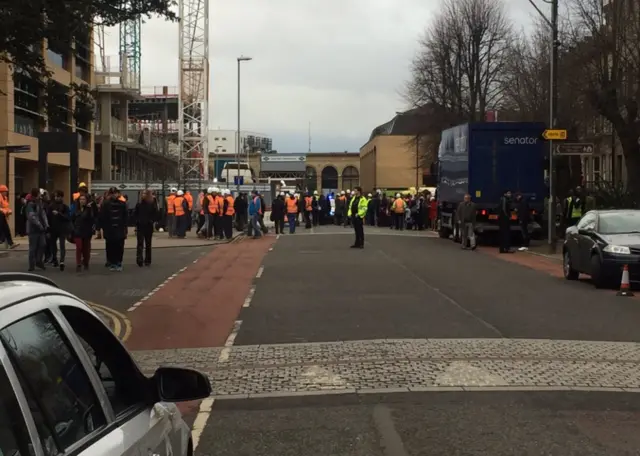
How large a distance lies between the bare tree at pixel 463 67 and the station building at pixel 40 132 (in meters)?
20.0

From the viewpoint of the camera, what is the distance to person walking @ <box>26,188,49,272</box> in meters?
17.2

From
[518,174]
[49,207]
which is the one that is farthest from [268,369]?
[518,174]

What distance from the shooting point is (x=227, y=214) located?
28984 millimetres

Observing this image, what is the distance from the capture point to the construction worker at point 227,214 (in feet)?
94.0

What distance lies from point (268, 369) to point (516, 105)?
3776 cm

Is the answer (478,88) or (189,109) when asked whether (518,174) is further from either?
(189,109)

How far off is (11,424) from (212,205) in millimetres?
26671

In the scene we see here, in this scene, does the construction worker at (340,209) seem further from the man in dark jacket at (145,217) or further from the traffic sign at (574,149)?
the man in dark jacket at (145,217)

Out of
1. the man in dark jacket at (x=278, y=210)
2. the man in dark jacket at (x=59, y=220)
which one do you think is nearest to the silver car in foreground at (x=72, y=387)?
the man in dark jacket at (x=59, y=220)

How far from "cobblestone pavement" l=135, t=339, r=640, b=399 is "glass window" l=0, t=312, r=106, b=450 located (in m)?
4.59

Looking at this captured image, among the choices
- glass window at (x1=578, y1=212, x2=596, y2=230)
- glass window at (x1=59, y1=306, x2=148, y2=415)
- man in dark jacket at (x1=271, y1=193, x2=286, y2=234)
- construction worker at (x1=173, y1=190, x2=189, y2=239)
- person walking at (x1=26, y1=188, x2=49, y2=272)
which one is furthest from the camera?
man in dark jacket at (x1=271, y1=193, x2=286, y2=234)

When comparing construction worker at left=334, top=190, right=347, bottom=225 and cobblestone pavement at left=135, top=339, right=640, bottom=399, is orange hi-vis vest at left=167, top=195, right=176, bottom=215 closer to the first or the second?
construction worker at left=334, top=190, right=347, bottom=225

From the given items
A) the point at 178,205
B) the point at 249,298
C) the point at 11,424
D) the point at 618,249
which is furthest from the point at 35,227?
the point at 11,424

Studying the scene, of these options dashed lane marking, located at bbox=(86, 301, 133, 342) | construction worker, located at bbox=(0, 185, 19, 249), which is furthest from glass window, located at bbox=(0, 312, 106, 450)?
construction worker, located at bbox=(0, 185, 19, 249)
